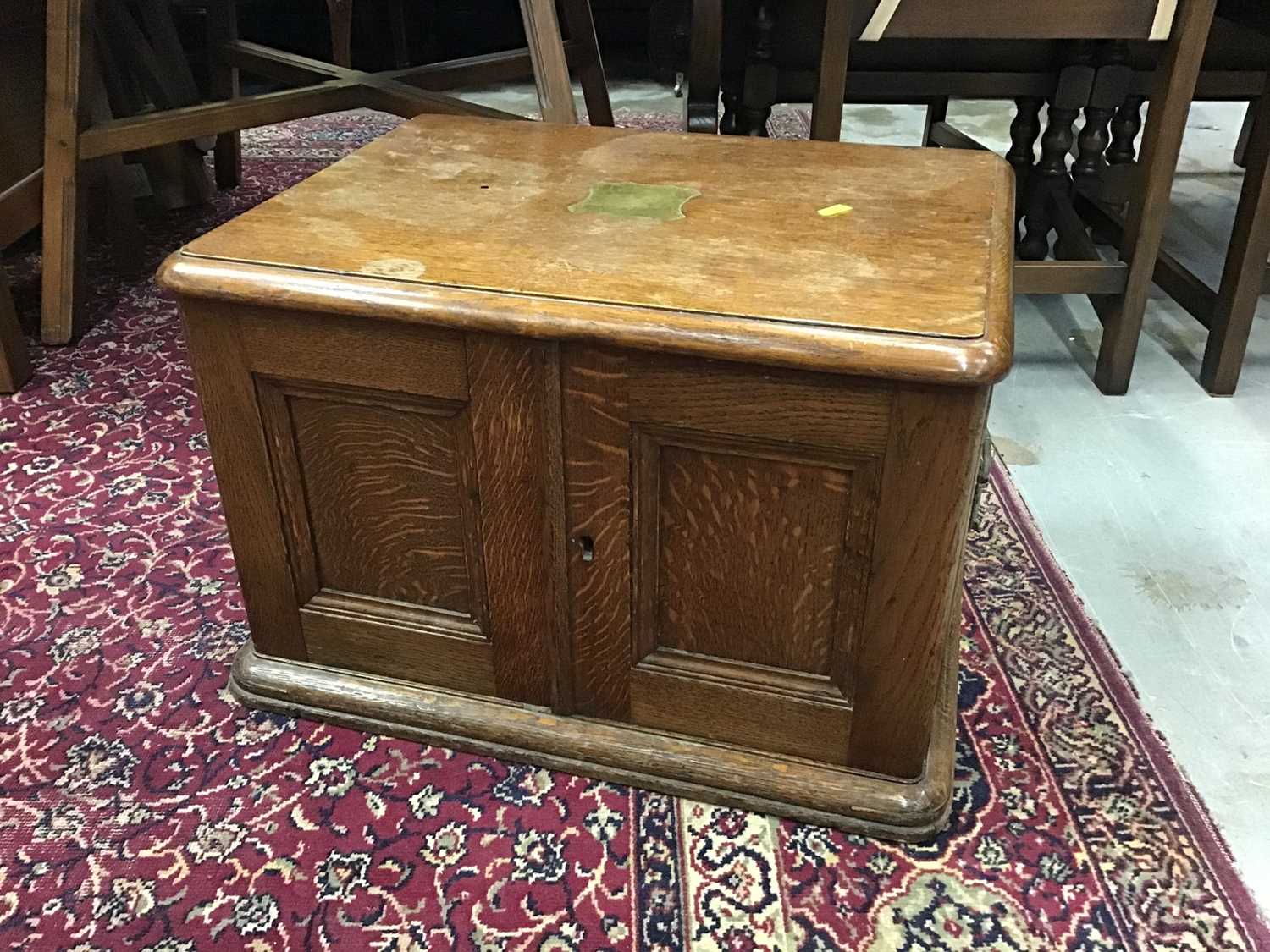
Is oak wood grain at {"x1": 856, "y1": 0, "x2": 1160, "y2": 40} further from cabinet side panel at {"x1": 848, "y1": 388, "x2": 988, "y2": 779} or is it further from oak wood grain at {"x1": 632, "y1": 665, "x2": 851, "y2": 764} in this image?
oak wood grain at {"x1": 632, "y1": 665, "x2": 851, "y2": 764}

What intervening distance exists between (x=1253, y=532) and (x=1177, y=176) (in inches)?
84.9

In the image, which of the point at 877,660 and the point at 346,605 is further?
the point at 346,605

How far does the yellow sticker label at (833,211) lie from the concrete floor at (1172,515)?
71 cm

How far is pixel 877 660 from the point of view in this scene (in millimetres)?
1032

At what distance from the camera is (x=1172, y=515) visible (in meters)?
1.65

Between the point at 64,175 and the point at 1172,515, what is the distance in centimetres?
222

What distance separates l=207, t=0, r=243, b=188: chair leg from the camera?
2.98m

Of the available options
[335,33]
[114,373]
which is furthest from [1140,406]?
[335,33]

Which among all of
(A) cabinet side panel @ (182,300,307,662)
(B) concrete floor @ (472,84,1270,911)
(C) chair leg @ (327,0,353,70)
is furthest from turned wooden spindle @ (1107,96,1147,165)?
(C) chair leg @ (327,0,353,70)

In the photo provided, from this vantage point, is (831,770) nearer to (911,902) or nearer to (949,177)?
(911,902)

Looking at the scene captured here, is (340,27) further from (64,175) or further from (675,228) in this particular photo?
(675,228)

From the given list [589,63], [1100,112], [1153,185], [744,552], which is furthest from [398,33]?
[744,552]

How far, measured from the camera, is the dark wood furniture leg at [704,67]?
1888mm

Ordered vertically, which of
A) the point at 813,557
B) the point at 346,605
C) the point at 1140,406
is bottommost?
the point at 1140,406
